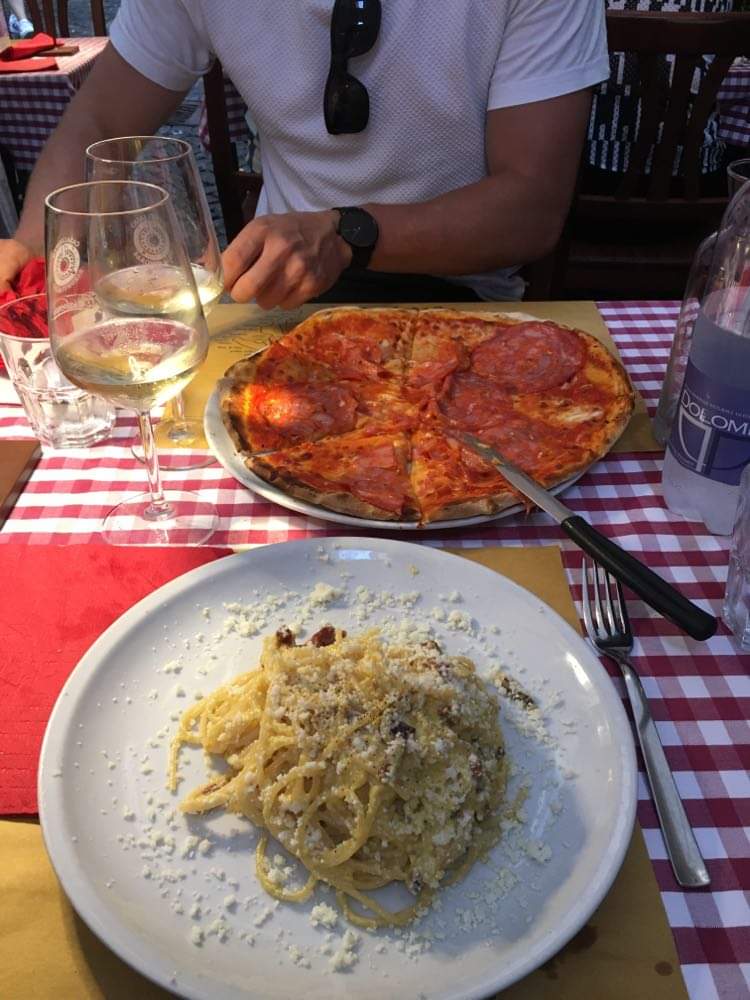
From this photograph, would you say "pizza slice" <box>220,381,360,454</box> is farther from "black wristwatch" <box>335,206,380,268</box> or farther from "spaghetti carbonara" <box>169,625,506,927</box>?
"spaghetti carbonara" <box>169,625,506,927</box>

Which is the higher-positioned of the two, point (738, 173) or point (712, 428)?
point (738, 173)

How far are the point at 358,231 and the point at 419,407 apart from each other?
594 mm

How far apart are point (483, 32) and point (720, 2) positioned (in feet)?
7.96

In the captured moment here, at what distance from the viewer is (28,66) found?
13.9 ft

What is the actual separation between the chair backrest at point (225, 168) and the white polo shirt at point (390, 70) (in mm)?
113

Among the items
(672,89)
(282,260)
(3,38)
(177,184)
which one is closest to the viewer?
(177,184)

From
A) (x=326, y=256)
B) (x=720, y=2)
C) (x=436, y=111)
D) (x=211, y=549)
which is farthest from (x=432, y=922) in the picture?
(x=720, y=2)

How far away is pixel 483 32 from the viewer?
216 cm

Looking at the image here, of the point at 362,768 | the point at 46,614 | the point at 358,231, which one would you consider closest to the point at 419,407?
the point at 358,231

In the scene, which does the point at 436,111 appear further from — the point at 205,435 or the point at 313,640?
the point at 313,640

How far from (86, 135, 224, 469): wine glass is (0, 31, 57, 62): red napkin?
145 inches

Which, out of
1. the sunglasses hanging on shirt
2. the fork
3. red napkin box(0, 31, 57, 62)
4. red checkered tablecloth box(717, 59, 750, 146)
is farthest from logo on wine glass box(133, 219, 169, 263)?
red napkin box(0, 31, 57, 62)

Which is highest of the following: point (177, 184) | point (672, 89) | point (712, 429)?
point (177, 184)

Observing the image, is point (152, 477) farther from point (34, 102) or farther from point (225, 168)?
point (34, 102)
